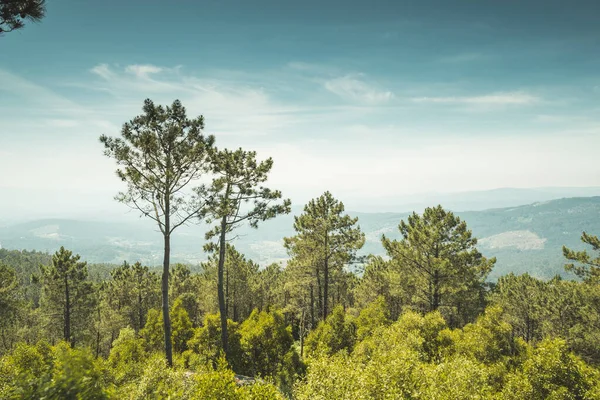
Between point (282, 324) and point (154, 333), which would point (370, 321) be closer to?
point (282, 324)

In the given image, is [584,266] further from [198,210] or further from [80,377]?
[80,377]

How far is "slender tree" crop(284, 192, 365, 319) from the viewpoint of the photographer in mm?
28562

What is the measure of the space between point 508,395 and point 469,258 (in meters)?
15.1

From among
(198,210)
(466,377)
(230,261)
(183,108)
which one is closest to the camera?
(466,377)

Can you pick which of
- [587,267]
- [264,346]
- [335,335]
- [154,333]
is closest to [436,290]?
[335,335]

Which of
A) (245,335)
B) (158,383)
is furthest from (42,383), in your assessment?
(245,335)

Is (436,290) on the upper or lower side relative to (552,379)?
lower

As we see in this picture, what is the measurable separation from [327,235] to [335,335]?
880 centimetres

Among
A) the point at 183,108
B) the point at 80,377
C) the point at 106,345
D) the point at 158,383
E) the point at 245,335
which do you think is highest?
the point at 183,108

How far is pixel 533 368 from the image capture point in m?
11.3

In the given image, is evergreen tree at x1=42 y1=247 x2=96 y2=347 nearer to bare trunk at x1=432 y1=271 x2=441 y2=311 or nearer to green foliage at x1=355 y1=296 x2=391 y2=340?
green foliage at x1=355 y1=296 x2=391 y2=340

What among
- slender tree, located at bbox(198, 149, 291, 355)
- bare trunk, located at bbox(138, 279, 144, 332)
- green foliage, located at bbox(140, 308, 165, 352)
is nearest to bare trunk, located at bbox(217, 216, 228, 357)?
slender tree, located at bbox(198, 149, 291, 355)

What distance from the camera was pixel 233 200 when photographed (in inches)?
770

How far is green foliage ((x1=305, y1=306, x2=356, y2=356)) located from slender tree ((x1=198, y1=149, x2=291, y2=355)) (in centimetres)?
797
